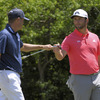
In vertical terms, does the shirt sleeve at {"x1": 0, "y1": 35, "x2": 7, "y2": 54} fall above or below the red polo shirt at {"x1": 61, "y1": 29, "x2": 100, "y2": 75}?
above

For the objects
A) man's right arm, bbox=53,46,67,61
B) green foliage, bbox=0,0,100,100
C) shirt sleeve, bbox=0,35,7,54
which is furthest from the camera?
green foliage, bbox=0,0,100,100

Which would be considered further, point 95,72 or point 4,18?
point 4,18

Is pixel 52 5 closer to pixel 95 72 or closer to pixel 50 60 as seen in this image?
pixel 50 60

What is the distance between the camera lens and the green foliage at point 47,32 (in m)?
10.1

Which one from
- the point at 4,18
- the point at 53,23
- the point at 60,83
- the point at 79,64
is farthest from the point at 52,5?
the point at 79,64

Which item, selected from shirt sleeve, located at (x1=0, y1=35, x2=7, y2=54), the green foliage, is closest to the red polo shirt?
shirt sleeve, located at (x1=0, y1=35, x2=7, y2=54)

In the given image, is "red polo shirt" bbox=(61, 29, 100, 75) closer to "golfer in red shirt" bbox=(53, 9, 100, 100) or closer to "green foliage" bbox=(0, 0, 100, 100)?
"golfer in red shirt" bbox=(53, 9, 100, 100)

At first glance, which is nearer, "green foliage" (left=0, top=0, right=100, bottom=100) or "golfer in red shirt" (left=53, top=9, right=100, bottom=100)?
"golfer in red shirt" (left=53, top=9, right=100, bottom=100)

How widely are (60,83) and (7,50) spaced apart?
25.1 ft

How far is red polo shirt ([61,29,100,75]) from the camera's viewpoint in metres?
4.90

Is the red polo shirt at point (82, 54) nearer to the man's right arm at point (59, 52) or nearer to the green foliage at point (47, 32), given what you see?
the man's right arm at point (59, 52)

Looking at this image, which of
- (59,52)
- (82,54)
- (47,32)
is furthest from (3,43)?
(47,32)

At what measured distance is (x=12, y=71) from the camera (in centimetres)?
459

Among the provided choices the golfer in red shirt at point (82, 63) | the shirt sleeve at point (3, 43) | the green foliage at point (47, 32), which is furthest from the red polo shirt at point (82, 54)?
the green foliage at point (47, 32)
